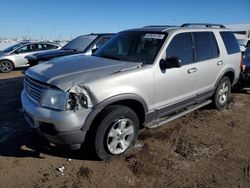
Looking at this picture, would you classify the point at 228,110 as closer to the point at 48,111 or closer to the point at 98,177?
the point at 98,177

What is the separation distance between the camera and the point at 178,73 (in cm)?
441

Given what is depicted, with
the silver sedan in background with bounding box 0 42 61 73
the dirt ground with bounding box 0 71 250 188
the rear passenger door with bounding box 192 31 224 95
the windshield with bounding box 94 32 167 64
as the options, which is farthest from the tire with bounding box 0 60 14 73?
the rear passenger door with bounding box 192 31 224 95

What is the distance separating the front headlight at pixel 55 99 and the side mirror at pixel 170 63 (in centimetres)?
168

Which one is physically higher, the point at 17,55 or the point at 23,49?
the point at 23,49

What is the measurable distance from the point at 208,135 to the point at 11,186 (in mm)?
3334

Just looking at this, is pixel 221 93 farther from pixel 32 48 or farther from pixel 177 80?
pixel 32 48

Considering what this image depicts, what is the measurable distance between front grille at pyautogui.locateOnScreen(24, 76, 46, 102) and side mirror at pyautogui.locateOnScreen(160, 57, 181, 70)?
1853 millimetres

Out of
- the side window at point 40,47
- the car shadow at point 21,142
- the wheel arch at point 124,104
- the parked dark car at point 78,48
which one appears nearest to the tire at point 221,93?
the wheel arch at point 124,104

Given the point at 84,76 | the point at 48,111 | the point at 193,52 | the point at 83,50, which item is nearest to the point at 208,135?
the point at 193,52

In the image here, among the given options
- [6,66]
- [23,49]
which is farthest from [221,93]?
[23,49]

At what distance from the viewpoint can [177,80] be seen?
14.5 feet

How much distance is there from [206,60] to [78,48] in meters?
5.02

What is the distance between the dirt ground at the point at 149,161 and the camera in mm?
3340

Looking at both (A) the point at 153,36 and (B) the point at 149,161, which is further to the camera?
(A) the point at 153,36
